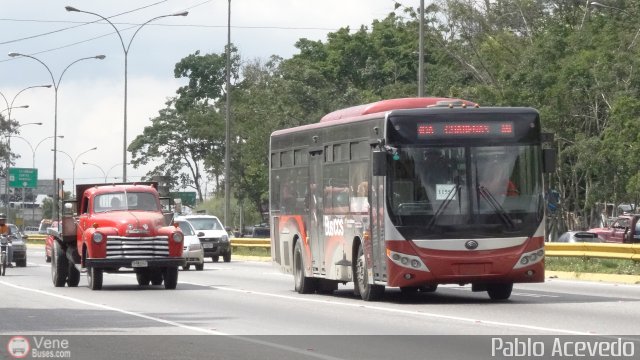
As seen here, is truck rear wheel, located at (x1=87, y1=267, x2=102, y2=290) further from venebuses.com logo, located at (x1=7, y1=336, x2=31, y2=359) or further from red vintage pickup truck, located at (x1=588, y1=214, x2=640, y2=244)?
red vintage pickup truck, located at (x1=588, y1=214, x2=640, y2=244)

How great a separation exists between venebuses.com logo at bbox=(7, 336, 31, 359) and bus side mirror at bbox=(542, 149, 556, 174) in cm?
922

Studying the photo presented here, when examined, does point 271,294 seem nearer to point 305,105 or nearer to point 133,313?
point 133,313

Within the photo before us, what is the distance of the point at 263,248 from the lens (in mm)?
57938

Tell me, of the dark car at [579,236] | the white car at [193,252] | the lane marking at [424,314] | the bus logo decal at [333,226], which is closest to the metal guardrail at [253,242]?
the white car at [193,252]

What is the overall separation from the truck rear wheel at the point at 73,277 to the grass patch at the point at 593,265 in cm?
1117

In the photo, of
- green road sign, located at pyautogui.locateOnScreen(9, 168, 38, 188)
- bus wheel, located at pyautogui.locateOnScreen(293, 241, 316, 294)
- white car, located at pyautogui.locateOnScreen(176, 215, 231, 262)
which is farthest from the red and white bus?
green road sign, located at pyautogui.locateOnScreen(9, 168, 38, 188)

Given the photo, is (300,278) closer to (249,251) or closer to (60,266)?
(60,266)

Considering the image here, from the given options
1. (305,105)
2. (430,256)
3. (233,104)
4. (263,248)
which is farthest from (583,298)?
(233,104)

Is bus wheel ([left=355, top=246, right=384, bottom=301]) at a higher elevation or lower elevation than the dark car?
lower

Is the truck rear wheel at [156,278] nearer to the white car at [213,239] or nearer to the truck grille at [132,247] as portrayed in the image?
the truck grille at [132,247]

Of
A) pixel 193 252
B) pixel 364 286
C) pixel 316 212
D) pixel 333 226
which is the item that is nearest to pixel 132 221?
pixel 316 212

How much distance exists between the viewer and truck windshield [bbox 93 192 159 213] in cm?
3084

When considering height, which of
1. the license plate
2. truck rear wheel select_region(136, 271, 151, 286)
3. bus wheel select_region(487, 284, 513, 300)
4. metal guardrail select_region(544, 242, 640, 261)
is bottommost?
bus wheel select_region(487, 284, 513, 300)

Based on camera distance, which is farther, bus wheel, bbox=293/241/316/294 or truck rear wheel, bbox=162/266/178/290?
truck rear wheel, bbox=162/266/178/290
